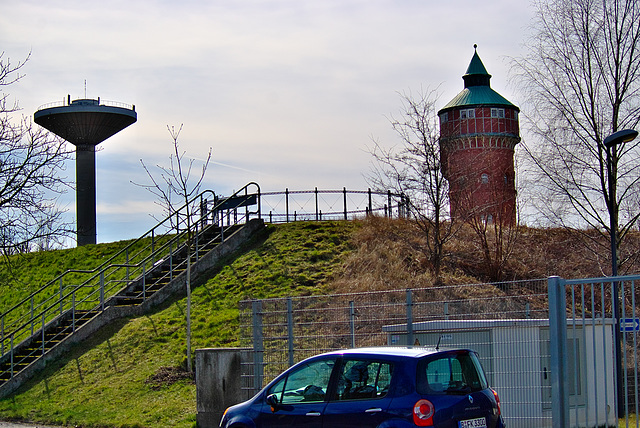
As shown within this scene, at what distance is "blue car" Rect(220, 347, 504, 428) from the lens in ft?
28.6

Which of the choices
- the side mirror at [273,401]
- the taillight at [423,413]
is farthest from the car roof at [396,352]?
the side mirror at [273,401]

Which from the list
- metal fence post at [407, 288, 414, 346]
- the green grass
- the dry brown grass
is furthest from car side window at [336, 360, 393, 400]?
the dry brown grass

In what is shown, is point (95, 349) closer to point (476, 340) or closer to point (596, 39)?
point (476, 340)

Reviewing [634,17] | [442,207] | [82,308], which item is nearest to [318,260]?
[442,207]

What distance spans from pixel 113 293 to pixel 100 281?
1.96 m

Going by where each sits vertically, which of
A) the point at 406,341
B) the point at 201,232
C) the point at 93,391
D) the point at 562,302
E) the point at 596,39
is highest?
the point at 596,39

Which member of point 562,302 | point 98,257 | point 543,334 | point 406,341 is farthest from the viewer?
point 98,257

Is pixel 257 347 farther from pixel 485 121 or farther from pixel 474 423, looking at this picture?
pixel 485 121

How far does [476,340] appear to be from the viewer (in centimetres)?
1186

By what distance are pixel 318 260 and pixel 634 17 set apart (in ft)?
38.4

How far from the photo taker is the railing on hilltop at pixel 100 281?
73.6 ft

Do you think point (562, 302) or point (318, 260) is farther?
point (318, 260)

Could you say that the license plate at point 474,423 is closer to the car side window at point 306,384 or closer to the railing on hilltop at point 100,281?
the car side window at point 306,384

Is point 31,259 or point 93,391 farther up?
point 31,259
